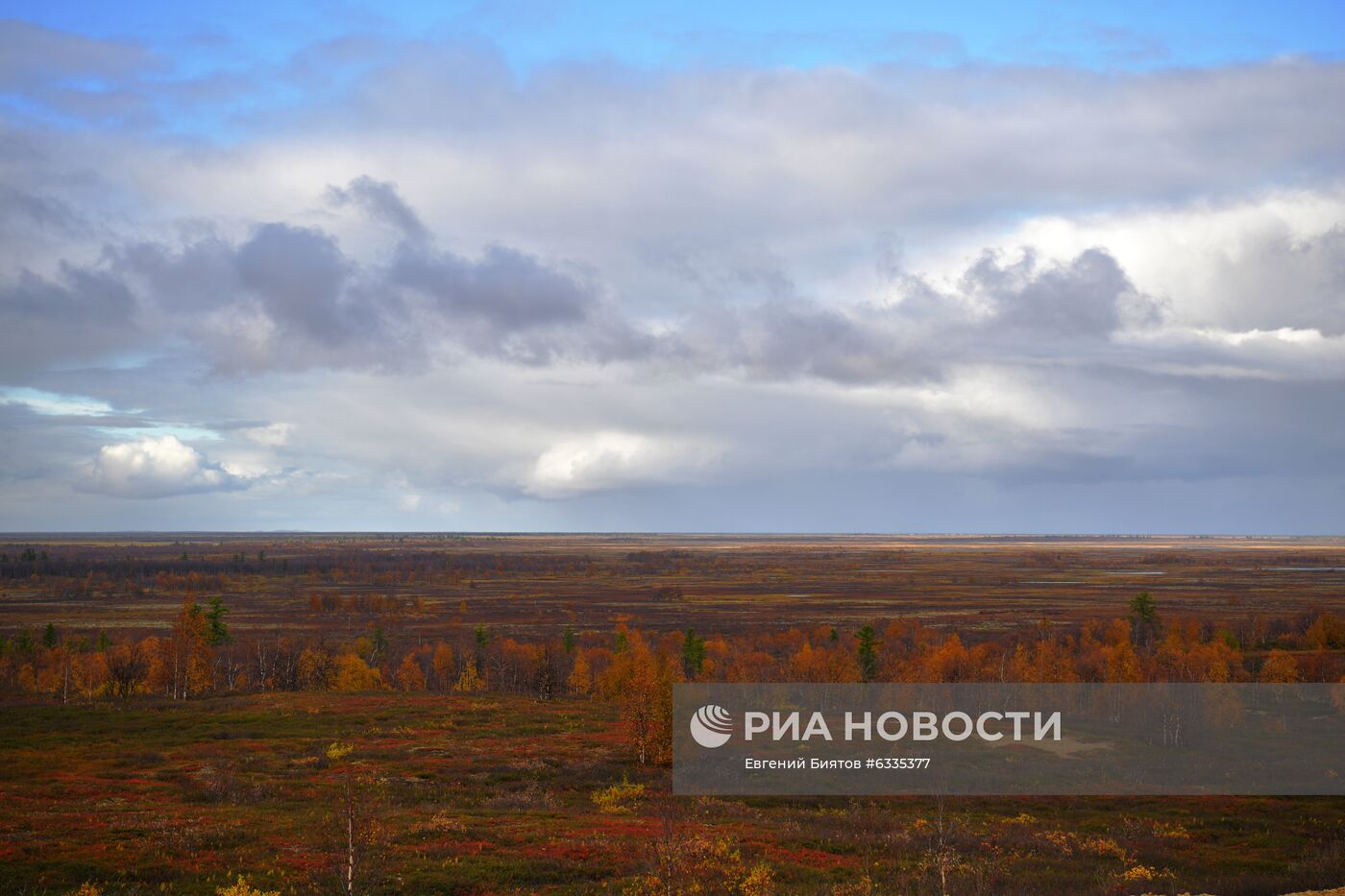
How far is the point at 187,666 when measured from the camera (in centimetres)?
8544

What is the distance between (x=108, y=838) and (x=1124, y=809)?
50.0 metres

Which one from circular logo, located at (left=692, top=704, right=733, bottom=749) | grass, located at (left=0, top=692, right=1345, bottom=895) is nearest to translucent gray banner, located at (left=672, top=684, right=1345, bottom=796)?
circular logo, located at (left=692, top=704, right=733, bottom=749)

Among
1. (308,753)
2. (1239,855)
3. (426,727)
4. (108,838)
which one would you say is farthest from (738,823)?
(426,727)

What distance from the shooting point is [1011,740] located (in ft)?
222

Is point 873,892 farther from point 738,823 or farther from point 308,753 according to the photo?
point 308,753

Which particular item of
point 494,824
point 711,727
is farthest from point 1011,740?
point 494,824

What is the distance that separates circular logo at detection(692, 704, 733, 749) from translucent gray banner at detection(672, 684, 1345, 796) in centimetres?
14

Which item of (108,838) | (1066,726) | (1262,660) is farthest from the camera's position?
(1262,660)

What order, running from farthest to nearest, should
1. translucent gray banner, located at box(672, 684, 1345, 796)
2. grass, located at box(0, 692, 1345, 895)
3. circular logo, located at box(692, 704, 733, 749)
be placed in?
circular logo, located at box(692, 704, 733, 749) → translucent gray banner, located at box(672, 684, 1345, 796) → grass, located at box(0, 692, 1345, 895)

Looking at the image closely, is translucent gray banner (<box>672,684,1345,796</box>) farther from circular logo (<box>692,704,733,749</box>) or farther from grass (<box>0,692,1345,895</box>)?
grass (<box>0,692,1345,895</box>)

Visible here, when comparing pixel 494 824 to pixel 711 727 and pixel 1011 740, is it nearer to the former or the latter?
pixel 711 727

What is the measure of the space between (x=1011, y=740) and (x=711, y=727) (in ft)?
88.8

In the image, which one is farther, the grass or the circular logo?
the circular logo

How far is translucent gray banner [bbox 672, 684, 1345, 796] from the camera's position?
52938 mm
